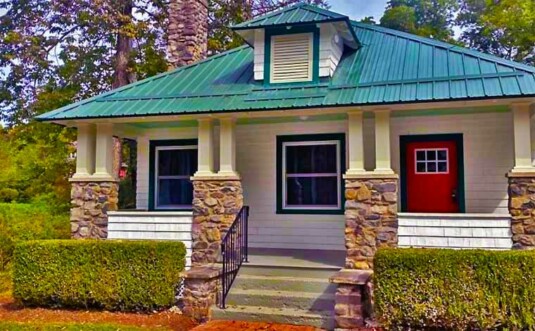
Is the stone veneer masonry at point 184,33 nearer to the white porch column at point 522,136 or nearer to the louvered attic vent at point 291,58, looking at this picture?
the louvered attic vent at point 291,58

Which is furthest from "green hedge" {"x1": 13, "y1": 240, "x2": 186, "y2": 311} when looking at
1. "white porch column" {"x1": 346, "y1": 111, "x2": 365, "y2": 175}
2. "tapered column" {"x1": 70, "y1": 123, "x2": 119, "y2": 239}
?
"white porch column" {"x1": 346, "y1": 111, "x2": 365, "y2": 175}

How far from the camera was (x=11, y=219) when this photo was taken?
11617mm

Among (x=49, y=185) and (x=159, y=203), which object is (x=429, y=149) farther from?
(x=49, y=185)

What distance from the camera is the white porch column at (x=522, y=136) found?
22.5 ft

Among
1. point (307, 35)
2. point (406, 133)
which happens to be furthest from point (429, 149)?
point (307, 35)

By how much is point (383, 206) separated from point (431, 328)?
1.89 meters

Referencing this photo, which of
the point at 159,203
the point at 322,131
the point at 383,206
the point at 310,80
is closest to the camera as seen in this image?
the point at 383,206

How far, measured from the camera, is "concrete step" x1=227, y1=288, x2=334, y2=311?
22.5 feet

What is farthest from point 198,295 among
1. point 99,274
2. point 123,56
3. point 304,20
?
point 123,56

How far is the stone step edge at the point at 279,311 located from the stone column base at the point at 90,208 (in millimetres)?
2955

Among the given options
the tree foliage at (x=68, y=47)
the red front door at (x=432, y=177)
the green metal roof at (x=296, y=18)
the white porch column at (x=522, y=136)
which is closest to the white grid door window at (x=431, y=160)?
the red front door at (x=432, y=177)

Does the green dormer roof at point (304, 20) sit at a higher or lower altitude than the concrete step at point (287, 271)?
higher

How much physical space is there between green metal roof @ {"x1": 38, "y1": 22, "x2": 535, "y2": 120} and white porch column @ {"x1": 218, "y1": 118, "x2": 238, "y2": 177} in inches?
13.7

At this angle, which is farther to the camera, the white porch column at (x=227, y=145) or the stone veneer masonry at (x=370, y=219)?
the white porch column at (x=227, y=145)
